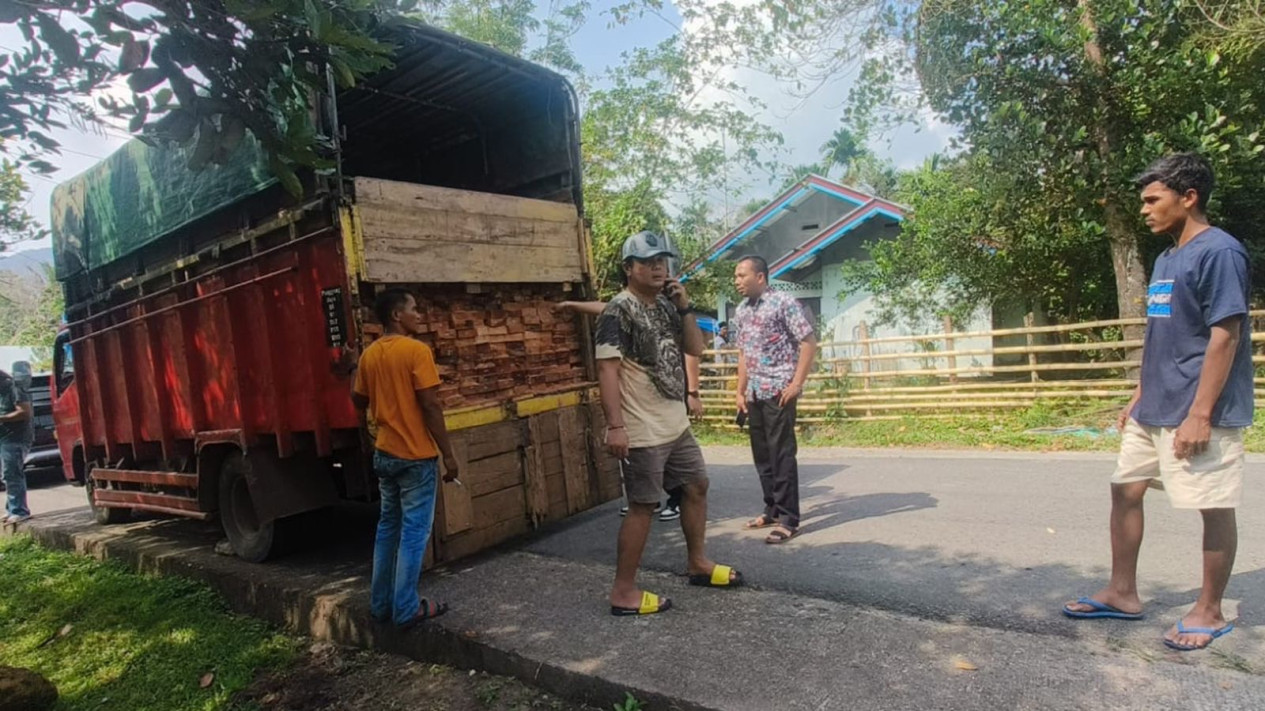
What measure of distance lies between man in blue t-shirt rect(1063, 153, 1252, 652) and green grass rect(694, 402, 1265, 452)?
4759 millimetres

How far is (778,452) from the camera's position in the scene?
443 centimetres

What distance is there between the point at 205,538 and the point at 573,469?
3.23 m

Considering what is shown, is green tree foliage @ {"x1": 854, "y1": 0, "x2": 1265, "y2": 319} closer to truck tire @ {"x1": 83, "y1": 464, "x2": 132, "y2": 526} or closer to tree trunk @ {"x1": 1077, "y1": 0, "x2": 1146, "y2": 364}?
tree trunk @ {"x1": 1077, "y1": 0, "x2": 1146, "y2": 364}

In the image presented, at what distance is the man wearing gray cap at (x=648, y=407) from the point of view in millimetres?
3271

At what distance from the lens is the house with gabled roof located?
48.4ft

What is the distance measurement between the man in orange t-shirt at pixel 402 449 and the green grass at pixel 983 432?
6.04m

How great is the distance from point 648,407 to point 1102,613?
2.03 metres

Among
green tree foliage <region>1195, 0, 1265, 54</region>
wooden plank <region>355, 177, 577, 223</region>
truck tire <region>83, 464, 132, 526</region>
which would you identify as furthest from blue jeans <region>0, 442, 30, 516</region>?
green tree foliage <region>1195, 0, 1265, 54</region>

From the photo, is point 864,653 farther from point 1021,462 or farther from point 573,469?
point 1021,462

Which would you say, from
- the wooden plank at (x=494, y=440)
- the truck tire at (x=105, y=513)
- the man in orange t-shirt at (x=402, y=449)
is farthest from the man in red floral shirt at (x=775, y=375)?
the truck tire at (x=105, y=513)

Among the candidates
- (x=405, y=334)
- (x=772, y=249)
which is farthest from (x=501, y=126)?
(x=772, y=249)

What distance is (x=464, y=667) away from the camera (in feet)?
10.5

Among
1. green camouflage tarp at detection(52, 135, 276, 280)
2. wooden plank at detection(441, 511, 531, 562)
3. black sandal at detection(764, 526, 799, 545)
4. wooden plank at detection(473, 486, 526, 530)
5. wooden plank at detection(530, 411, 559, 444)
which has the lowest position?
black sandal at detection(764, 526, 799, 545)

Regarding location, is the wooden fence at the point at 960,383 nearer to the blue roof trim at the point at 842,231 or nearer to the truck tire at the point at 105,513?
Answer: the blue roof trim at the point at 842,231
